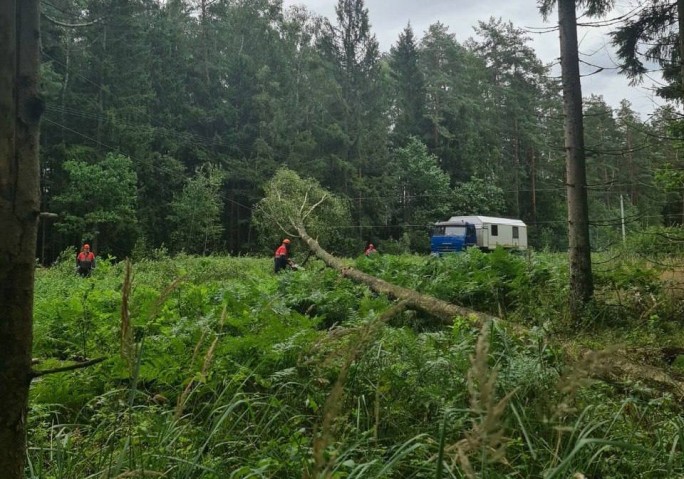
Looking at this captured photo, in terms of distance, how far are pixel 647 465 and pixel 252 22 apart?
50.0m

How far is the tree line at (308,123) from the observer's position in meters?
34.4

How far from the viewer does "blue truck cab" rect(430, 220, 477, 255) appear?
29172mm

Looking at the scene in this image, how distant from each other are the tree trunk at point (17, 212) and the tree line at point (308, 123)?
32.6 meters

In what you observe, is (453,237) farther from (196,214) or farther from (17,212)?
(17,212)

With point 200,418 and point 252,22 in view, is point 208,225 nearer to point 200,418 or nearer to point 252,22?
Answer: point 252,22

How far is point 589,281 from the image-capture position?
293 inches

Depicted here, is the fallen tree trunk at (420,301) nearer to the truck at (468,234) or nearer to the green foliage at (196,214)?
the truck at (468,234)

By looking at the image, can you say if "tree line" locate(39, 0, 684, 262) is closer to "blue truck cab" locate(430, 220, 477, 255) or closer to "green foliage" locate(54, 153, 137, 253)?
"green foliage" locate(54, 153, 137, 253)

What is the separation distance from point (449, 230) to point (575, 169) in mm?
22788

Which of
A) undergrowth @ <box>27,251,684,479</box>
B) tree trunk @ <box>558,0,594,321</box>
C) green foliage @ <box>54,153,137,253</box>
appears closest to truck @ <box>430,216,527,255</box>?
green foliage @ <box>54,153,137,253</box>

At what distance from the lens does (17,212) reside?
135 centimetres

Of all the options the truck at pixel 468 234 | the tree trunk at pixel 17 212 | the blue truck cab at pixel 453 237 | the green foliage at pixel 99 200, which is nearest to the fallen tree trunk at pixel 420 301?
the tree trunk at pixel 17 212

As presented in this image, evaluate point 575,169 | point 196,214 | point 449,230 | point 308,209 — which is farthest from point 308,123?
point 575,169

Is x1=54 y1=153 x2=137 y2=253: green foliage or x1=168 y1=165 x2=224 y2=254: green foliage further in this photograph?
x1=168 y1=165 x2=224 y2=254: green foliage
